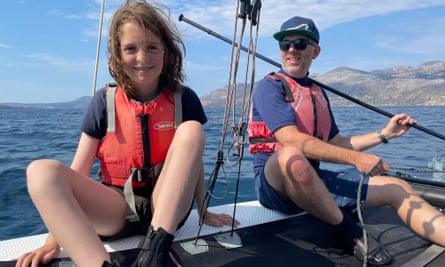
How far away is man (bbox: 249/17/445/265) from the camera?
1922 mm

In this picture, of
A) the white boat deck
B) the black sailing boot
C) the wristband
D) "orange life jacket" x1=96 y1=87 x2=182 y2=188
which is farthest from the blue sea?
the wristband

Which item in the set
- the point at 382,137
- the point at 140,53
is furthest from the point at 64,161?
the point at 382,137

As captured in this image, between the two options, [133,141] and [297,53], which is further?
[297,53]

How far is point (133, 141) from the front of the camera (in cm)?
185

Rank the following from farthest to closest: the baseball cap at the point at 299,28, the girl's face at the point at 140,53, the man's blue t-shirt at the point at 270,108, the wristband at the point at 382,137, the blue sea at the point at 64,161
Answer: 1. the blue sea at the point at 64,161
2. the wristband at the point at 382,137
3. the baseball cap at the point at 299,28
4. the man's blue t-shirt at the point at 270,108
5. the girl's face at the point at 140,53

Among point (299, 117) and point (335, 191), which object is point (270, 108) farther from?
point (335, 191)

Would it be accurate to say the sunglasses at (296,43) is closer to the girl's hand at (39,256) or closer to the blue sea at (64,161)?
the blue sea at (64,161)

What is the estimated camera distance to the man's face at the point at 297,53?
232 cm

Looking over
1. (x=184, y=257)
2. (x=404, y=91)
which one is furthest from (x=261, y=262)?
(x=404, y=91)

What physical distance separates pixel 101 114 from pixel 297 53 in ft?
4.23

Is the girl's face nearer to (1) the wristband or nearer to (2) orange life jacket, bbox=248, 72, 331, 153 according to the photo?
(2) orange life jacket, bbox=248, 72, 331, 153

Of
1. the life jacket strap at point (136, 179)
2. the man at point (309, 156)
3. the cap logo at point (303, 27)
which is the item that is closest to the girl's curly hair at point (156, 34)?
the life jacket strap at point (136, 179)

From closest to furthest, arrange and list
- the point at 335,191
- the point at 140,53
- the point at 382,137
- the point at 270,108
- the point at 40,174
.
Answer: the point at 40,174 → the point at 140,53 → the point at 270,108 → the point at 335,191 → the point at 382,137

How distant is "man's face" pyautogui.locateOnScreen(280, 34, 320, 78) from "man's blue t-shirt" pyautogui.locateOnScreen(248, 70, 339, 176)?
0.08 m
